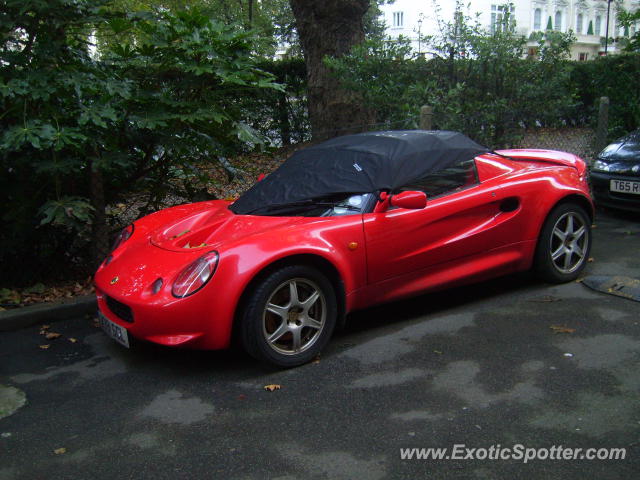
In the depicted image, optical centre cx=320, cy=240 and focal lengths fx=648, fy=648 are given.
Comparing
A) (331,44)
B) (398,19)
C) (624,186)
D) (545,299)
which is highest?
(398,19)

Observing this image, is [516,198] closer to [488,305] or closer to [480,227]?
[480,227]

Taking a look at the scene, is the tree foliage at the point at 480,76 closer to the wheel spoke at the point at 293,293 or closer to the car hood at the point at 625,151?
the car hood at the point at 625,151

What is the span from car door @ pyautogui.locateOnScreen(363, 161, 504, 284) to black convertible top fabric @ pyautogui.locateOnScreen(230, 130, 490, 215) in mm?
117

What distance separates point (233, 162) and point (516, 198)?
9.56 feet

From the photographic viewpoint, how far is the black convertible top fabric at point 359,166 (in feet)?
15.2

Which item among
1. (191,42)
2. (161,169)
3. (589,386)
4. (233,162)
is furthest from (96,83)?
(589,386)

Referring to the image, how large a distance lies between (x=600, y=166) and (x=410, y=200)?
4.96 m

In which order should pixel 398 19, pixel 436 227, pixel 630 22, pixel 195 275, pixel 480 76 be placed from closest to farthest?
1. pixel 195 275
2. pixel 436 227
3. pixel 480 76
4. pixel 630 22
5. pixel 398 19

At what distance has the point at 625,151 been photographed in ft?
26.4

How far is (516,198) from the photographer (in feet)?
16.5


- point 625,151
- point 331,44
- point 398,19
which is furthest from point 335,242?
point 398,19

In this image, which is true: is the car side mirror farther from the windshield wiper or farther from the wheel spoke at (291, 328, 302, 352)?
the wheel spoke at (291, 328, 302, 352)

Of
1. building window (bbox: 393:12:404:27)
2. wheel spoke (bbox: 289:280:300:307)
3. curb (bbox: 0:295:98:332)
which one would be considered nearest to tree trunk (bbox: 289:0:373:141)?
curb (bbox: 0:295:98:332)

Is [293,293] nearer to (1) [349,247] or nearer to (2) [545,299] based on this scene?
(1) [349,247]
